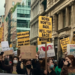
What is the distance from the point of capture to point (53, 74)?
5238mm

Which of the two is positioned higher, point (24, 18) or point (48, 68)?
point (24, 18)

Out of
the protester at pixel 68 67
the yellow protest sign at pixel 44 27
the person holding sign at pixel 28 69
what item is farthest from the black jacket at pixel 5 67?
the yellow protest sign at pixel 44 27

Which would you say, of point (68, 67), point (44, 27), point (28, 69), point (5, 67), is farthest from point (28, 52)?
point (44, 27)

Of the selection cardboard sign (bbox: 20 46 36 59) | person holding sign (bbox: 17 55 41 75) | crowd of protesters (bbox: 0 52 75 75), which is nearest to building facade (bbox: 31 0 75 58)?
cardboard sign (bbox: 20 46 36 59)

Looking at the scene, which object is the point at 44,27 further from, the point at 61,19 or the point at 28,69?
the point at 61,19

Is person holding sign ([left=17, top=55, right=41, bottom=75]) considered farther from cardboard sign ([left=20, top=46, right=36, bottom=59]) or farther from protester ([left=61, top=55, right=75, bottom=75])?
protester ([left=61, top=55, right=75, bottom=75])

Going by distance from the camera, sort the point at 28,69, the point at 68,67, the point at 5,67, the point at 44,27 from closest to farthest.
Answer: the point at 68,67, the point at 28,69, the point at 5,67, the point at 44,27

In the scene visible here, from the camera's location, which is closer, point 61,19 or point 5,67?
point 5,67

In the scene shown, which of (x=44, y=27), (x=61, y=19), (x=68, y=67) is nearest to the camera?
(x=68, y=67)

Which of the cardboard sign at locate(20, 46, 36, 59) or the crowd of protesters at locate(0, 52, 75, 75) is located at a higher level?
the cardboard sign at locate(20, 46, 36, 59)

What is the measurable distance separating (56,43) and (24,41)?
11.7 m

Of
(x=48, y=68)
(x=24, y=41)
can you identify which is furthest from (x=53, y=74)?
(x=24, y=41)

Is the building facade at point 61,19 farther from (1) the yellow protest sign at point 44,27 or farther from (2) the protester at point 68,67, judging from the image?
(2) the protester at point 68,67

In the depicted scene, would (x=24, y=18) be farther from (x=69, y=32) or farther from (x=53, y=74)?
(x=53, y=74)
